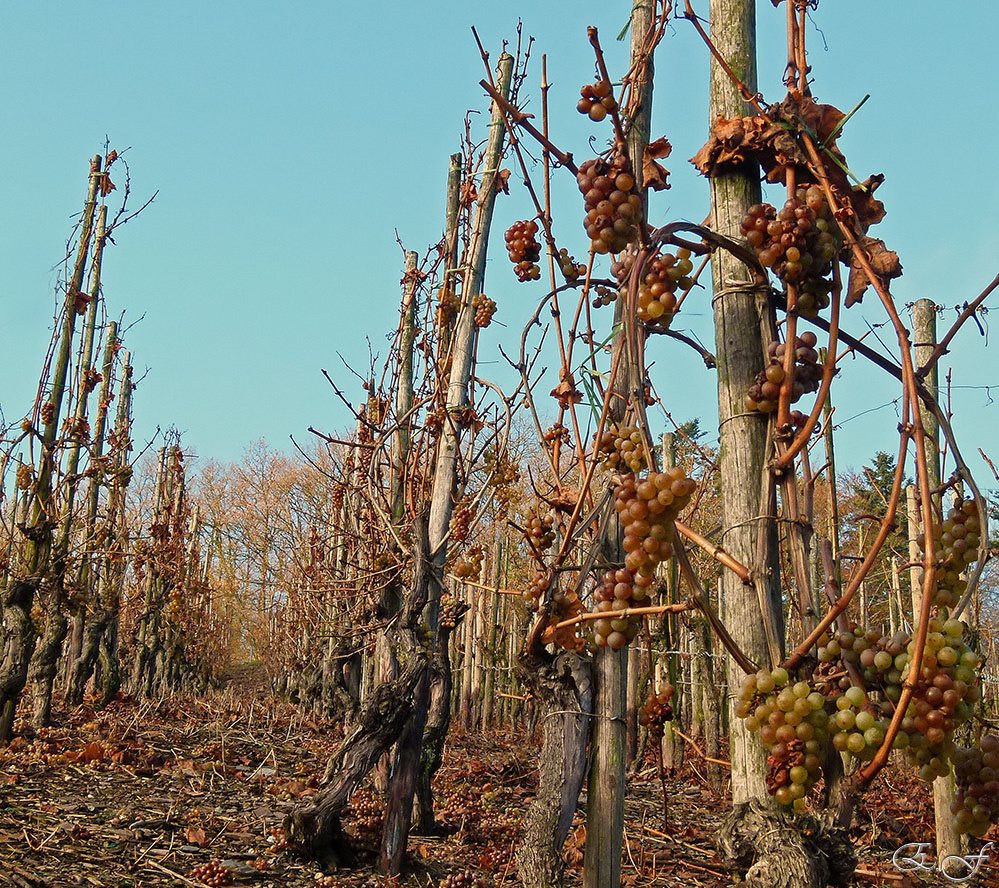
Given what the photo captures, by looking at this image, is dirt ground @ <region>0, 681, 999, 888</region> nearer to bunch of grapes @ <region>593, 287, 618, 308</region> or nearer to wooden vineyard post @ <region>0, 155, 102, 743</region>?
wooden vineyard post @ <region>0, 155, 102, 743</region>

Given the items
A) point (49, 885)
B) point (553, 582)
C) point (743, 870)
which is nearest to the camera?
point (743, 870)

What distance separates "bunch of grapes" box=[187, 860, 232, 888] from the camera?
4.02 metres

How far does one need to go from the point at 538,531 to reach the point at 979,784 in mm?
1582

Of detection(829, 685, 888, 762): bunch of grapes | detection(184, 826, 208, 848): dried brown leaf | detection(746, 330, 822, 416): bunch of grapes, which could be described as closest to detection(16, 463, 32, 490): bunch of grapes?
detection(184, 826, 208, 848): dried brown leaf

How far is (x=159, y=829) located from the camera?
16.2 ft

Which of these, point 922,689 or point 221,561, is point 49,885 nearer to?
point 922,689

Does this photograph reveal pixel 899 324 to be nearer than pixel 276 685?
Yes

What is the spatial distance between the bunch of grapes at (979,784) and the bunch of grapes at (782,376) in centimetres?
59

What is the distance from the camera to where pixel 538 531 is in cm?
267

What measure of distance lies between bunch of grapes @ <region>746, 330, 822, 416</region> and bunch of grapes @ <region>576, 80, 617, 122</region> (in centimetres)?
58

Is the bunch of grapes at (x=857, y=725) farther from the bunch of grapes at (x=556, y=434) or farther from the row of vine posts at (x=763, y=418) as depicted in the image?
the bunch of grapes at (x=556, y=434)

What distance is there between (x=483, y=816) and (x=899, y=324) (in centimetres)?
585

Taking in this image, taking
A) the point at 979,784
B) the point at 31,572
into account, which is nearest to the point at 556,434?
the point at 979,784

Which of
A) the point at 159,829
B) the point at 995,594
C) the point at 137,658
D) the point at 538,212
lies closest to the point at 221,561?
the point at 137,658
